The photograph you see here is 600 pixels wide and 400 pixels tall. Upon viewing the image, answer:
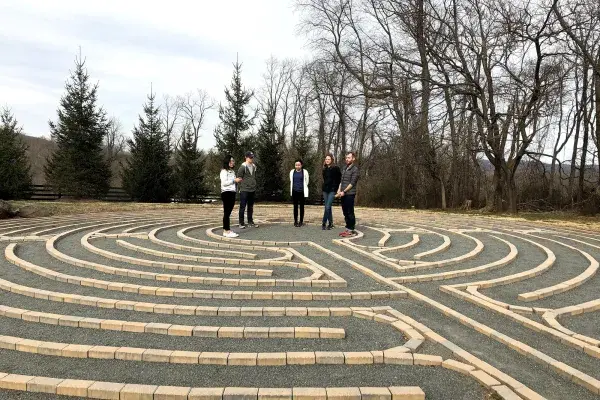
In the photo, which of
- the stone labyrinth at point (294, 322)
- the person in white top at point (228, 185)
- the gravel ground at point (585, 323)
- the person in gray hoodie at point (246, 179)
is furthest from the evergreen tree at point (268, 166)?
the gravel ground at point (585, 323)

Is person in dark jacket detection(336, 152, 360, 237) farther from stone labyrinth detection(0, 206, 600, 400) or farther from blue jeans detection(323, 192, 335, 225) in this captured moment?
stone labyrinth detection(0, 206, 600, 400)

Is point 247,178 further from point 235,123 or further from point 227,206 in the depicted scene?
point 235,123

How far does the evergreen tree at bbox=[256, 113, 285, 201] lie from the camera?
1004 inches

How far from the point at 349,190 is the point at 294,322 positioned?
5.39 meters

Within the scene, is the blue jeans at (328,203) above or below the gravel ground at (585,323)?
above

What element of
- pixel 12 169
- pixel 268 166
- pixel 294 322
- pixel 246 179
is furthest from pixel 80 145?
pixel 294 322

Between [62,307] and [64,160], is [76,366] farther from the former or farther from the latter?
[64,160]

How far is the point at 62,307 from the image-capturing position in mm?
4289

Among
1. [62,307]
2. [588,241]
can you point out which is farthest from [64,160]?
[588,241]

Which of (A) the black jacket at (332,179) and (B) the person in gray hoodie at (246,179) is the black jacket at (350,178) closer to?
(A) the black jacket at (332,179)

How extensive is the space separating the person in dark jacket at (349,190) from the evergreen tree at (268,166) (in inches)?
651

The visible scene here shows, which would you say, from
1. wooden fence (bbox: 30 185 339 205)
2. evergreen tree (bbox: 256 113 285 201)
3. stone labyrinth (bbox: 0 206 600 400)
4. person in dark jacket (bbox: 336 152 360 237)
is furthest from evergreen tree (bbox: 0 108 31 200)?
person in dark jacket (bbox: 336 152 360 237)

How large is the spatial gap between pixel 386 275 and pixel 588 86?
84.6 feet

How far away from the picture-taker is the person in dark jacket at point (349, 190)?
8.99 m
